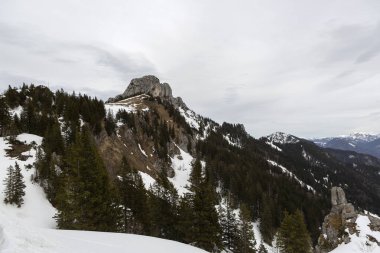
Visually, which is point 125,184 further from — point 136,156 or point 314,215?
point 314,215

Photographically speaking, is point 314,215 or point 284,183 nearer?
point 314,215

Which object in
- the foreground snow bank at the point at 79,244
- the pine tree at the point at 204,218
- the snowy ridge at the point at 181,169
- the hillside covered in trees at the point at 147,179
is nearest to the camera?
the foreground snow bank at the point at 79,244

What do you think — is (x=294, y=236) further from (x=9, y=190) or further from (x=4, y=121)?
(x=4, y=121)

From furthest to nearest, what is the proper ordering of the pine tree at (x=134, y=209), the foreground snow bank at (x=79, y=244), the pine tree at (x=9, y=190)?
1. the pine tree at (x=134, y=209)
2. the pine tree at (x=9, y=190)
3. the foreground snow bank at (x=79, y=244)

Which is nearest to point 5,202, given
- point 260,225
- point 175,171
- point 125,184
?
point 125,184

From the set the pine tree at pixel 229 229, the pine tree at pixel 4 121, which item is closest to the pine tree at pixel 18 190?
the pine tree at pixel 4 121

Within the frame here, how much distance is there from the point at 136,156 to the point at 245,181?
45.5 metres

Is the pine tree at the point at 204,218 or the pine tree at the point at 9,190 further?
the pine tree at the point at 9,190

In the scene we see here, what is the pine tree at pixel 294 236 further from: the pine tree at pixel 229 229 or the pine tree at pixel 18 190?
the pine tree at pixel 18 190

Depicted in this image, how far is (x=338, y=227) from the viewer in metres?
47.5

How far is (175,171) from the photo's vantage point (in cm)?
9788

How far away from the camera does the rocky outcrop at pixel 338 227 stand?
45.3 meters

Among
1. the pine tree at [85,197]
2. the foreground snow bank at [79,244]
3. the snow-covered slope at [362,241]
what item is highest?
the pine tree at [85,197]

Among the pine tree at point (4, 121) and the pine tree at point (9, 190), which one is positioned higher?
the pine tree at point (4, 121)
